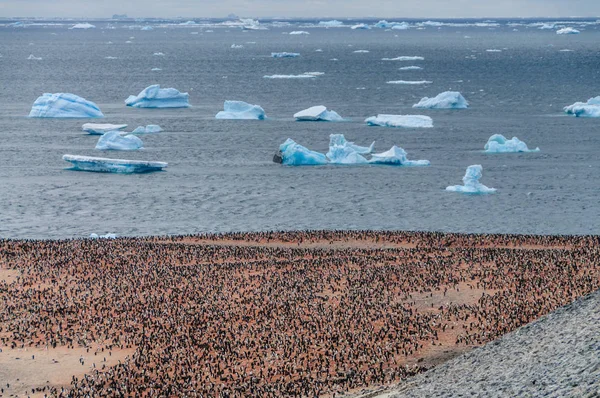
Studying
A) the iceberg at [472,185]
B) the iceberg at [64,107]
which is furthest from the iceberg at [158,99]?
the iceberg at [472,185]

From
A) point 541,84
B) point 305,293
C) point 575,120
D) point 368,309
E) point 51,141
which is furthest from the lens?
point 541,84

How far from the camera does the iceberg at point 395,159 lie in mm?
55094

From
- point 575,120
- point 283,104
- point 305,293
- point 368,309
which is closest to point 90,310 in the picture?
point 305,293

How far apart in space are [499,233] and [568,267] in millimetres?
11996

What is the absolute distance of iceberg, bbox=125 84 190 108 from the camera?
85.4m

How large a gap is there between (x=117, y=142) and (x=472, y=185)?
81.5 feet

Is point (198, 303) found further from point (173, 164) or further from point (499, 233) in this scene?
point (173, 164)

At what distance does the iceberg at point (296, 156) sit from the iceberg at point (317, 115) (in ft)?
57.7

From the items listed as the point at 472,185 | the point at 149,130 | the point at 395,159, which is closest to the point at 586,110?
the point at 395,159

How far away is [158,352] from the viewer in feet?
67.4

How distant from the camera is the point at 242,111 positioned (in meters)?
77.6

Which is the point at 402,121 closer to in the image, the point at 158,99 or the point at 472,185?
the point at 472,185

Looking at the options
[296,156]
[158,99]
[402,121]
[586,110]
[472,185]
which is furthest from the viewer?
[158,99]

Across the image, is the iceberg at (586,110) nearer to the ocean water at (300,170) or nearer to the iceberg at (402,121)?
the ocean water at (300,170)
